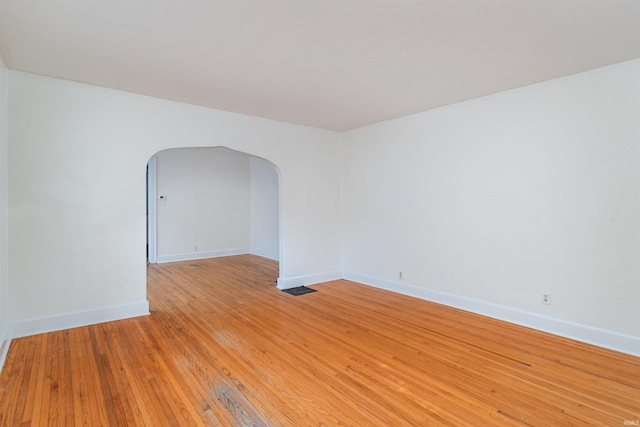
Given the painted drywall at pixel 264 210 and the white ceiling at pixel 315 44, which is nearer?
the white ceiling at pixel 315 44

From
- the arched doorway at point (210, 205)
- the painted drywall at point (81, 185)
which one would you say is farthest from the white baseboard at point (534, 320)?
the arched doorway at point (210, 205)

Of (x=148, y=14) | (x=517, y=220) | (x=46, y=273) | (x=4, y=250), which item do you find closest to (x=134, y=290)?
(x=46, y=273)

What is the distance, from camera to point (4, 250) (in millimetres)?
2994

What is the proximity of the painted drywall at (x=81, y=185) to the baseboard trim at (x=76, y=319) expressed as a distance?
0.06 ft

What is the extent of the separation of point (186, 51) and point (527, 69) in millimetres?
3142

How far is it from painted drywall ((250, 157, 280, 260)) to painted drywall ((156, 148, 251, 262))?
227mm

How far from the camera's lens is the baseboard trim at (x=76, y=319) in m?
3.19

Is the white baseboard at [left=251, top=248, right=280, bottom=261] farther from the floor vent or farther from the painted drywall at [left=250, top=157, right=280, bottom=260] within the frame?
the floor vent

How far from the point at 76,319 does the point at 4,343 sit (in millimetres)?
648

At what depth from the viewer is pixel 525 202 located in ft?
11.6

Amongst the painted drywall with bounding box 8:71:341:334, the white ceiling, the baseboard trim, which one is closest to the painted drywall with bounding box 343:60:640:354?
the white ceiling

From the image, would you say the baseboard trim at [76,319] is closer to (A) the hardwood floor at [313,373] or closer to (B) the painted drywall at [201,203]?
(A) the hardwood floor at [313,373]

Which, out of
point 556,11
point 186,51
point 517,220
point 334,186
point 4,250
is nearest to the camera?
point 556,11

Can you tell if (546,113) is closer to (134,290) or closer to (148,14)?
(148,14)
